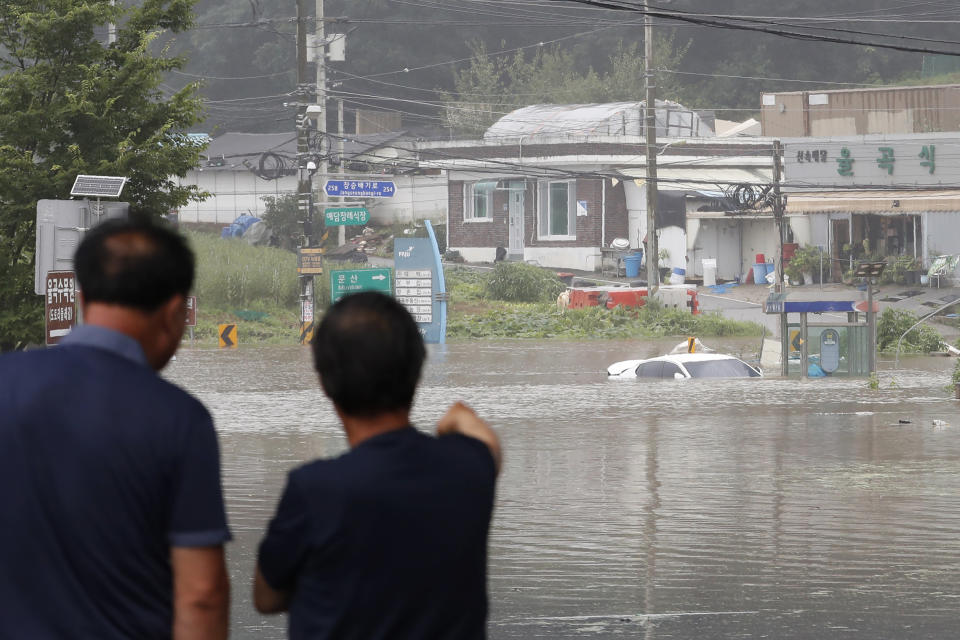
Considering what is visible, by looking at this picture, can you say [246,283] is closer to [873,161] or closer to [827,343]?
[827,343]

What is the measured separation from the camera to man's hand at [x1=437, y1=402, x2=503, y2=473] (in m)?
2.96

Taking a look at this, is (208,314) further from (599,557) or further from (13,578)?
(13,578)

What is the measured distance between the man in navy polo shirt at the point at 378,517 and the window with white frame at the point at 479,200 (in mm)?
51322

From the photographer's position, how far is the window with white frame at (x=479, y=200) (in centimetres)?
5422

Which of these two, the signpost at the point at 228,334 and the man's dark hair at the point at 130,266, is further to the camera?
the signpost at the point at 228,334

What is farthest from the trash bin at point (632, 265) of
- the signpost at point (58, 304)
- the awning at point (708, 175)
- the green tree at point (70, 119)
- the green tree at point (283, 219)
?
the signpost at point (58, 304)

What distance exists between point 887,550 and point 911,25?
224 feet

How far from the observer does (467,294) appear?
1690 inches

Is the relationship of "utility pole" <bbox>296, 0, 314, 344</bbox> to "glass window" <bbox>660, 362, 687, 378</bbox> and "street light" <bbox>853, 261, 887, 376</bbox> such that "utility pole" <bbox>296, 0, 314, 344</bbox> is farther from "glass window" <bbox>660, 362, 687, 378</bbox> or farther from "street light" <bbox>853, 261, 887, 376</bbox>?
"street light" <bbox>853, 261, 887, 376</bbox>

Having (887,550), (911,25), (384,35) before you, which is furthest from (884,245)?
(887,550)

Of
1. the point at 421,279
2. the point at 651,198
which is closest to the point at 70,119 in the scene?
the point at 421,279

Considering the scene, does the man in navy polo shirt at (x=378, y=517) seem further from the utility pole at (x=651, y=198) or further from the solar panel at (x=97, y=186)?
the utility pole at (x=651, y=198)

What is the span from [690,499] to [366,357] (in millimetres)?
9259

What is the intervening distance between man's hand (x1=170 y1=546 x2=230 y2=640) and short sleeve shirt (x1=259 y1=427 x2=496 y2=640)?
0.11 metres
